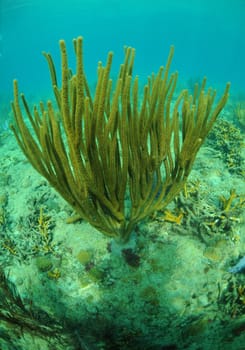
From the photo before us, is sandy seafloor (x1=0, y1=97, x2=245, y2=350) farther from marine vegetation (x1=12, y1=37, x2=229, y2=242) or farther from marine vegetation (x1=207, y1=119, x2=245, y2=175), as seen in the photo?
marine vegetation (x1=207, y1=119, x2=245, y2=175)

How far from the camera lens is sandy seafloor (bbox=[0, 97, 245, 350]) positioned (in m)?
2.66

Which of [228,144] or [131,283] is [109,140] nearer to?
[131,283]

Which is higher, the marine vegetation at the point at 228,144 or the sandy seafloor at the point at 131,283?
the marine vegetation at the point at 228,144

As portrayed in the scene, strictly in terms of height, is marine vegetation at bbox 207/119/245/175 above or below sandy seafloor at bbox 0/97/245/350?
above

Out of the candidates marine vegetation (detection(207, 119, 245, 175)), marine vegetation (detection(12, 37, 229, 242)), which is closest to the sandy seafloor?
marine vegetation (detection(12, 37, 229, 242))

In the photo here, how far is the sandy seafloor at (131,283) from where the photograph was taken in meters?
2.66

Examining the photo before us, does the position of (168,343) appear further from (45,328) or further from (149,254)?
(45,328)

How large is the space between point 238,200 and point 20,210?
373 cm

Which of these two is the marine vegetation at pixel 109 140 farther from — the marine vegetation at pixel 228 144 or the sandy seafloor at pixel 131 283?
the marine vegetation at pixel 228 144

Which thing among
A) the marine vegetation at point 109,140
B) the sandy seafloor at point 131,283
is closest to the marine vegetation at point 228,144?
the sandy seafloor at point 131,283

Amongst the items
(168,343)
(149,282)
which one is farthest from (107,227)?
(168,343)

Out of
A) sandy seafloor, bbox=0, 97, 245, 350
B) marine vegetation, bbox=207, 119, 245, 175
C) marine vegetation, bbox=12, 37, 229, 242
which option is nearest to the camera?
marine vegetation, bbox=12, 37, 229, 242

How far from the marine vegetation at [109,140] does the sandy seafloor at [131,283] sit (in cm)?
54

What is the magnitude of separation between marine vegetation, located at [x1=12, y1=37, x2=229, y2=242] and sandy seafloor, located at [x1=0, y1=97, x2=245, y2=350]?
0.54 metres
